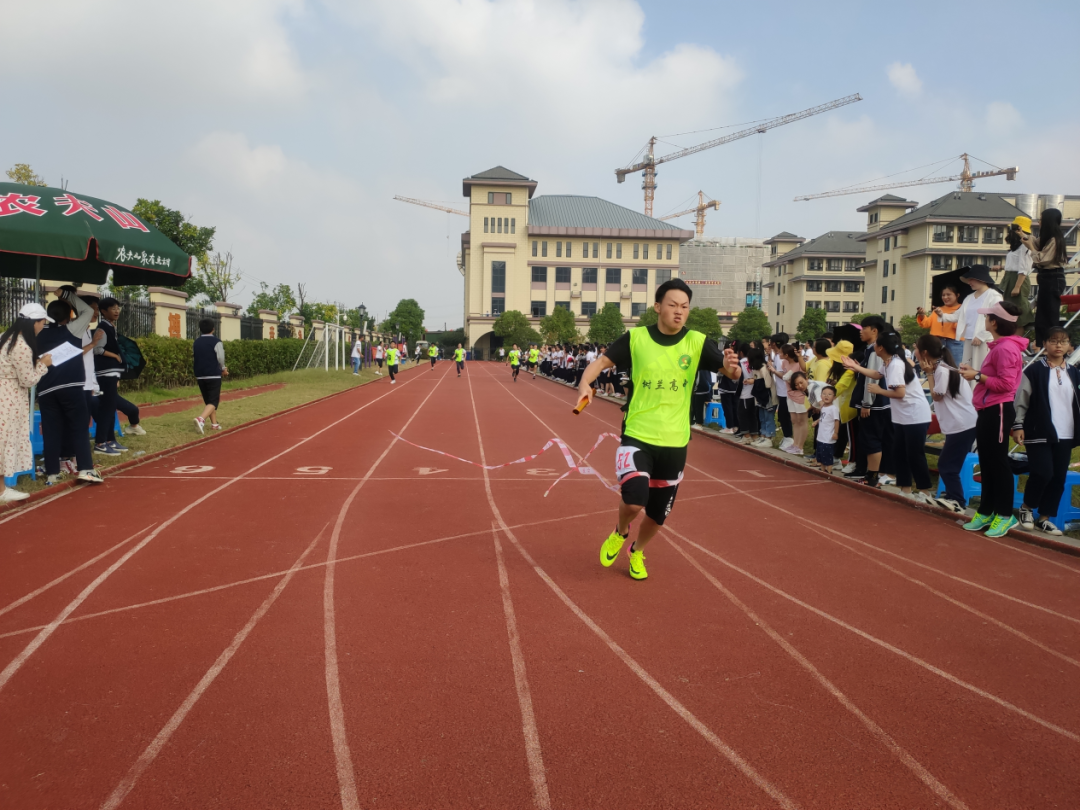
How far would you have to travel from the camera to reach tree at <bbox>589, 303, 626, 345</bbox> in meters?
75.6

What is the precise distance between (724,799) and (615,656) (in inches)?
50.1

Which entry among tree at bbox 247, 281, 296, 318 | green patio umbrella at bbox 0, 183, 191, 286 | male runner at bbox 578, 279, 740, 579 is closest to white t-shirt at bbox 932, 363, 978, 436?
male runner at bbox 578, 279, 740, 579

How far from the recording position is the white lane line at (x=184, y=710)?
2.79 m

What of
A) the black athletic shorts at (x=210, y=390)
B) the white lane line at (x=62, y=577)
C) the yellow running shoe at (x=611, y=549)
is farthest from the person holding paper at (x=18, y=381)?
the yellow running shoe at (x=611, y=549)

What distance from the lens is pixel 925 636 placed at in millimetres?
4383

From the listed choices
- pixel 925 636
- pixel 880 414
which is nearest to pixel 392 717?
pixel 925 636

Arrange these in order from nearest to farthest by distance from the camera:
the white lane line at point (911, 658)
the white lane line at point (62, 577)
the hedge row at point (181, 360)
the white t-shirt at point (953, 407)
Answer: the white lane line at point (911, 658) → the white lane line at point (62, 577) → the white t-shirt at point (953, 407) → the hedge row at point (181, 360)

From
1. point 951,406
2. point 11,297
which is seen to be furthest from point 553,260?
point 951,406

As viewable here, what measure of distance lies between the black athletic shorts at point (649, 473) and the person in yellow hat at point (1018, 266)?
22.6 feet

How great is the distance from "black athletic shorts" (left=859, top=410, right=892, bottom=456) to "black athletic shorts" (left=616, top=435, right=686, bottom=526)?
5.02 m

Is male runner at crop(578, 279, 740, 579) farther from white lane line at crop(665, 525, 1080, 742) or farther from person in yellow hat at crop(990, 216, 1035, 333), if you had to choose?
person in yellow hat at crop(990, 216, 1035, 333)

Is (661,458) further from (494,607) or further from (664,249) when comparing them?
(664,249)

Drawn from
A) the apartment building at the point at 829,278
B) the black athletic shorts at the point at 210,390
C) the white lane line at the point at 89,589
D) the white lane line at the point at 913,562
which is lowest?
the white lane line at the point at 913,562

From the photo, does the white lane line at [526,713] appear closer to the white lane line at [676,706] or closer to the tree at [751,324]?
the white lane line at [676,706]
